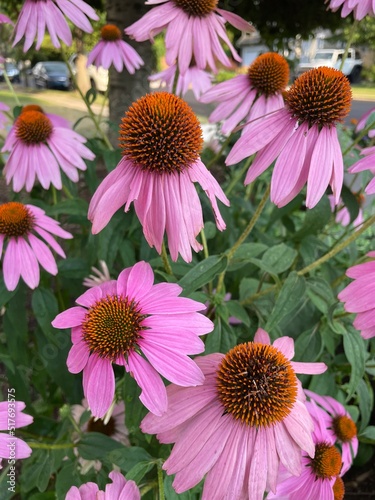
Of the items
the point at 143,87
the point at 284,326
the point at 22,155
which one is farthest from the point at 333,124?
the point at 143,87

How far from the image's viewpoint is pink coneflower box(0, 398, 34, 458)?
1.75 ft

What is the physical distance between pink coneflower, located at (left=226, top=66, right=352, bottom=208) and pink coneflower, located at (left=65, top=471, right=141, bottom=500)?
364mm

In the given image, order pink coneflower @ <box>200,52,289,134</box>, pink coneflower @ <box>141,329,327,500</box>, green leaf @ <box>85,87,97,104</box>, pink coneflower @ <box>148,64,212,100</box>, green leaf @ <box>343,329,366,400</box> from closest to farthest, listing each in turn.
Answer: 1. pink coneflower @ <box>141,329,327,500</box>
2. green leaf @ <box>343,329,366,400</box>
3. pink coneflower @ <box>200,52,289,134</box>
4. green leaf @ <box>85,87,97,104</box>
5. pink coneflower @ <box>148,64,212,100</box>

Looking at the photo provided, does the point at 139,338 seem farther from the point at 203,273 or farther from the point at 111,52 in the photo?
the point at 111,52

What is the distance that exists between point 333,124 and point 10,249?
1.90 ft

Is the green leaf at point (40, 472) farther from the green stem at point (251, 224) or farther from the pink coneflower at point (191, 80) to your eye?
the pink coneflower at point (191, 80)

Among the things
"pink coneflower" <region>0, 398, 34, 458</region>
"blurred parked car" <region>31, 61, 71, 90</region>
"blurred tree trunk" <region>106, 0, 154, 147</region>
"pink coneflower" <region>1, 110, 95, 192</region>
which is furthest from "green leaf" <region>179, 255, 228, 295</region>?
"blurred parked car" <region>31, 61, 71, 90</region>

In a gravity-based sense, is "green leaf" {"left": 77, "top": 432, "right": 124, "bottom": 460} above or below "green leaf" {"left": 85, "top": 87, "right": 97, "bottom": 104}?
below

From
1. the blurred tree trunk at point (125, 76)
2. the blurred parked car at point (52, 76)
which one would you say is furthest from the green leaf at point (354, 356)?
the blurred parked car at point (52, 76)

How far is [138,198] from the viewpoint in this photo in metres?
0.55

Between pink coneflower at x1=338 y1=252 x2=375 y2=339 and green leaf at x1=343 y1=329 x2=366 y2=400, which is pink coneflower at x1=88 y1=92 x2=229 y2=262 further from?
green leaf at x1=343 y1=329 x2=366 y2=400

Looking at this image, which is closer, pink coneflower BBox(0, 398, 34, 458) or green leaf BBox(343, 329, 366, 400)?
pink coneflower BBox(0, 398, 34, 458)

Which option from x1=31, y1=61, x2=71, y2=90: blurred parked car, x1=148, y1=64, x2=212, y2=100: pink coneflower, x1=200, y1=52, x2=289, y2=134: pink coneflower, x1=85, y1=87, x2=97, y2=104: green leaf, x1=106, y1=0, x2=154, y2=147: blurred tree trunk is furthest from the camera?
x1=31, y1=61, x2=71, y2=90: blurred parked car

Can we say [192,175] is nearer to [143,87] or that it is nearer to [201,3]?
[201,3]
